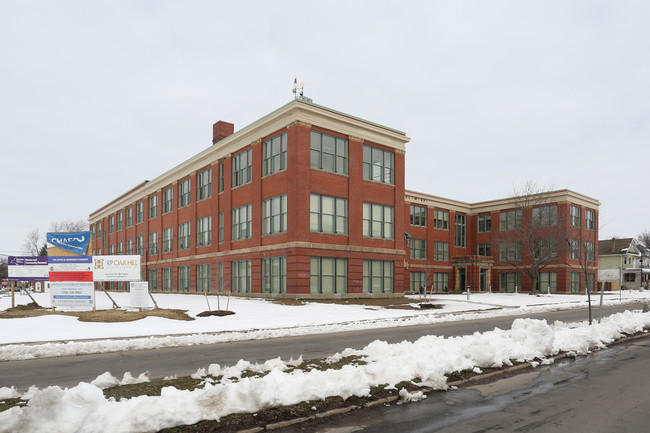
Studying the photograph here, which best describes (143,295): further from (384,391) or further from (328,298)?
(384,391)

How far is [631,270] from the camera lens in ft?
258

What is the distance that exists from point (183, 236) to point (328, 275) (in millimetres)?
21768

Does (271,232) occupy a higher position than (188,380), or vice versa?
A: (271,232)

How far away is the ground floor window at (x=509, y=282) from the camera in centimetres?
5862

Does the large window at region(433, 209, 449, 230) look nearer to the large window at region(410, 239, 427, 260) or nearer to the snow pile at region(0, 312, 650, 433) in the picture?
the large window at region(410, 239, 427, 260)

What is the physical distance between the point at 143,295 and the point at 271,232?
12996mm

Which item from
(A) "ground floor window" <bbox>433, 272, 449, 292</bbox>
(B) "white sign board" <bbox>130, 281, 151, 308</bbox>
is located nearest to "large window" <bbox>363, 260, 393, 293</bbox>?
(B) "white sign board" <bbox>130, 281, 151, 308</bbox>

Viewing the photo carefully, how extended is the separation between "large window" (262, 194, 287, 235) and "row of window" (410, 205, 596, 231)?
25.0 m

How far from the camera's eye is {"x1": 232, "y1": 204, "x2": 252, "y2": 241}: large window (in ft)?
123

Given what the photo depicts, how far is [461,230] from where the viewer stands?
62.8m

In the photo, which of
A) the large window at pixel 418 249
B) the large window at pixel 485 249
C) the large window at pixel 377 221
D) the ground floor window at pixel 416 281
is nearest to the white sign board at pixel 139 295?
the large window at pixel 377 221

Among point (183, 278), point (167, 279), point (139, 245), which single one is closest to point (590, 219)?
point (183, 278)

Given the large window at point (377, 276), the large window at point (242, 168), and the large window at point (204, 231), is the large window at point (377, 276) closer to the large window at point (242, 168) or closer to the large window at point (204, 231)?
the large window at point (242, 168)

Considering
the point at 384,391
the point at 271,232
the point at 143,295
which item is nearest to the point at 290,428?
the point at 384,391
